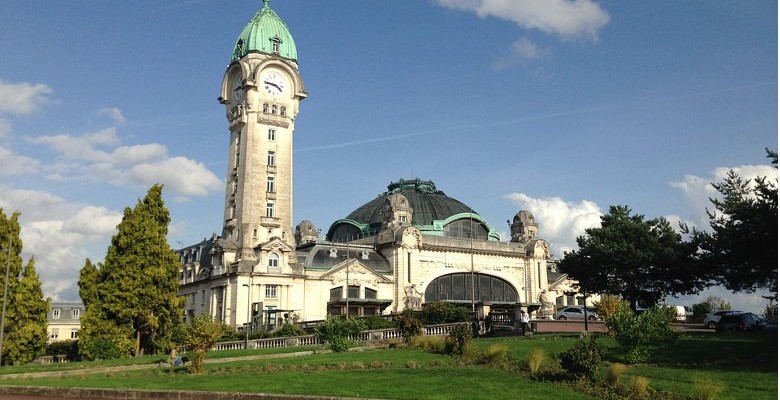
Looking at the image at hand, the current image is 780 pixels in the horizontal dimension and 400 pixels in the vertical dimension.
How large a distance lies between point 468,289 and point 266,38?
34.3 m

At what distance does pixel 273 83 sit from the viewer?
81875mm

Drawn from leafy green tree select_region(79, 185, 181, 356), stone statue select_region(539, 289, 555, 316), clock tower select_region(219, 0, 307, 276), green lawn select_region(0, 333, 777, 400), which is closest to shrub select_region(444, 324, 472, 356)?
green lawn select_region(0, 333, 777, 400)

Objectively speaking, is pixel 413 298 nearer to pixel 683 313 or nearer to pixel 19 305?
pixel 683 313

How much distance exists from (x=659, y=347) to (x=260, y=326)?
41.9 meters

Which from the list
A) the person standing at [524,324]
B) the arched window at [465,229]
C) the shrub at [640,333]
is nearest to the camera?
the shrub at [640,333]

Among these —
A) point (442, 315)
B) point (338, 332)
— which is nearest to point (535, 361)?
point (338, 332)

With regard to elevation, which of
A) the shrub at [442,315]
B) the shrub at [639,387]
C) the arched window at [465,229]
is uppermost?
the arched window at [465,229]

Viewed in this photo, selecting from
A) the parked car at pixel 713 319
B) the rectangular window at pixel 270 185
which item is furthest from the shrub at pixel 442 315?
the rectangular window at pixel 270 185

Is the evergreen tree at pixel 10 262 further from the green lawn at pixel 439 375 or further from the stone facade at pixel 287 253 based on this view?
the stone facade at pixel 287 253

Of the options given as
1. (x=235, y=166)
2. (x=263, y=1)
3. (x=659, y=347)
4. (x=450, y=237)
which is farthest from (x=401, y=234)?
(x=659, y=347)

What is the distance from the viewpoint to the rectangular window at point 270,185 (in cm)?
7956

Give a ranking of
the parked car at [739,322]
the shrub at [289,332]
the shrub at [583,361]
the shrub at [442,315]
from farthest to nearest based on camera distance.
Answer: the shrub at [442,315]
the shrub at [289,332]
the parked car at [739,322]
the shrub at [583,361]

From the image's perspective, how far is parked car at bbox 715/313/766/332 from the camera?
50.3 metres

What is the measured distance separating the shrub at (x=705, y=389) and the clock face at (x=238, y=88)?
6521 cm
